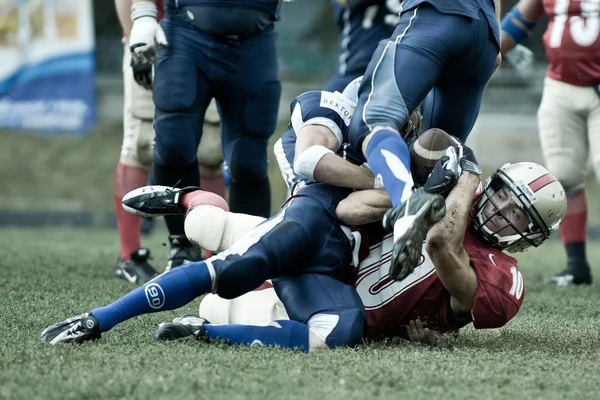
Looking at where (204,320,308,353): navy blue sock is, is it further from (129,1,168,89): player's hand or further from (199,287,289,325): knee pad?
(129,1,168,89): player's hand

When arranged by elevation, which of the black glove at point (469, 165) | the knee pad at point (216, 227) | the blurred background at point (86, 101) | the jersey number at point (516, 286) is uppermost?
the black glove at point (469, 165)

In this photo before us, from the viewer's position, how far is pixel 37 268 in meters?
4.77

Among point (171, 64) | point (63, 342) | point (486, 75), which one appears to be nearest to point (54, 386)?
point (63, 342)

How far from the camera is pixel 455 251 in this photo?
2844 millimetres

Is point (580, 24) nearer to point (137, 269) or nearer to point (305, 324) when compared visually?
point (137, 269)

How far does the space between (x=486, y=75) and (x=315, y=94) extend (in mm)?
595

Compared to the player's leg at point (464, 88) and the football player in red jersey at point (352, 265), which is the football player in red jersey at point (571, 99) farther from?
the football player in red jersey at point (352, 265)

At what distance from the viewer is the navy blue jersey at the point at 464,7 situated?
320 cm

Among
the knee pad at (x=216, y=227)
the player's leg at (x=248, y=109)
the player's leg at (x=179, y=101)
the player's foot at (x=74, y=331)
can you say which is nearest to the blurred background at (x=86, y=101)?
the player's leg at (x=248, y=109)

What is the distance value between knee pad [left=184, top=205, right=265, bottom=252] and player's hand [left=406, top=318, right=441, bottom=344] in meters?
0.60

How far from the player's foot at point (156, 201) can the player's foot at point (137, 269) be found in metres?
1.02

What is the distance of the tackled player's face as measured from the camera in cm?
303

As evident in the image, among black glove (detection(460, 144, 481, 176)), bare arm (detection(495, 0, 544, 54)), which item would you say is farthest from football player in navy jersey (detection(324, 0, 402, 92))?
black glove (detection(460, 144, 481, 176))

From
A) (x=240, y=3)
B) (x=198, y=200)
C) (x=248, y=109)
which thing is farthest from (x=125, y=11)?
(x=198, y=200)
